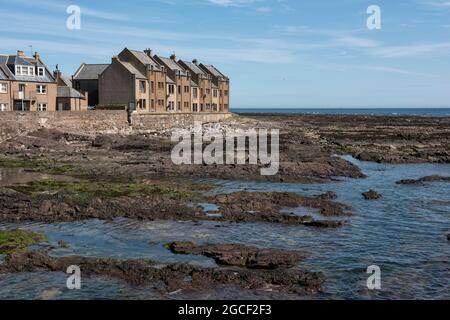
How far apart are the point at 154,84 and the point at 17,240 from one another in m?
62.4

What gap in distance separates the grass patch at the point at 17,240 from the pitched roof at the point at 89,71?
6115cm

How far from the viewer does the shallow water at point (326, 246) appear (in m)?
14.5

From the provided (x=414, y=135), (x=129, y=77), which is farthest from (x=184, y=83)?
(x=414, y=135)

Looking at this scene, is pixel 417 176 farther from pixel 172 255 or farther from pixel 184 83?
pixel 184 83

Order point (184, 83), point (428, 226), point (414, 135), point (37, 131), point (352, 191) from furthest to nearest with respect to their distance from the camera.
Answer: point (184, 83), point (414, 135), point (37, 131), point (352, 191), point (428, 226)

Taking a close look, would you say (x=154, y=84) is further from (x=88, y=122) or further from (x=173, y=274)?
(x=173, y=274)

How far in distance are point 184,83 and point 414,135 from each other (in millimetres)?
40328

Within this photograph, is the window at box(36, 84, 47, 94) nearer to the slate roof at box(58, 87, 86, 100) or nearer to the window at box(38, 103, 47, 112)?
the window at box(38, 103, 47, 112)

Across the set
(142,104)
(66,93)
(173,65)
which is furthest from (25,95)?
(173,65)

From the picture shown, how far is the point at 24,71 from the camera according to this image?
195 feet

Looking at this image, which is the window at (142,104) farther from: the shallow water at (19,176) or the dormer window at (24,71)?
the shallow water at (19,176)

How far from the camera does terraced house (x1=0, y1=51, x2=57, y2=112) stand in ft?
188

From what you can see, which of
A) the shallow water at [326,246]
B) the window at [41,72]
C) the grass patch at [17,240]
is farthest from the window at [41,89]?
the grass patch at [17,240]

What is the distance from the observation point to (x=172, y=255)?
57.5ft
